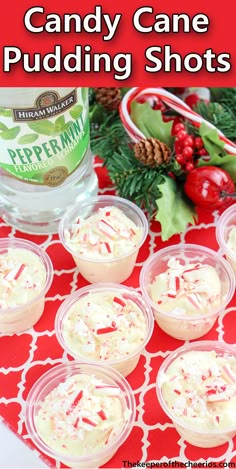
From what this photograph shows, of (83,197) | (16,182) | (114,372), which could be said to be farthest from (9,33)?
(114,372)

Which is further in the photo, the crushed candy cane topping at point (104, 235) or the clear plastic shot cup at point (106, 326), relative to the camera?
the crushed candy cane topping at point (104, 235)

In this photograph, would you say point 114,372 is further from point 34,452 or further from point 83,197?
point 83,197

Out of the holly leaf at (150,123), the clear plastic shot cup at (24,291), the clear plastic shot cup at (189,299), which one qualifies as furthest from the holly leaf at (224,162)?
the clear plastic shot cup at (24,291)

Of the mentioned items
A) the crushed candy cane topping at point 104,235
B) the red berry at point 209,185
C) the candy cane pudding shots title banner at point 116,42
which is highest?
the candy cane pudding shots title banner at point 116,42

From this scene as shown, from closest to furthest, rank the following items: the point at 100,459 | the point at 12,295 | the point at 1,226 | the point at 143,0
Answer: the point at 100,459, the point at 143,0, the point at 12,295, the point at 1,226

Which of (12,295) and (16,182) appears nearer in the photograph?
(12,295)

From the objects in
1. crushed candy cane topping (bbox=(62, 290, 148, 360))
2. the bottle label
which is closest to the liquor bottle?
the bottle label

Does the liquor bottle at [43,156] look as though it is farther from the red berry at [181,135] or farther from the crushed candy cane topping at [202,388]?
the crushed candy cane topping at [202,388]

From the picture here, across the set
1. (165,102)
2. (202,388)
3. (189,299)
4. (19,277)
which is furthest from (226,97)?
(202,388)
